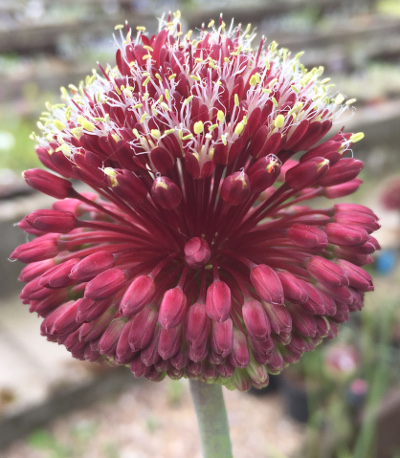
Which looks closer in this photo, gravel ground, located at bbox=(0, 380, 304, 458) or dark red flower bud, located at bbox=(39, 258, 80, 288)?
dark red flower bud, located at bbox=(39, 258, 80, 288)

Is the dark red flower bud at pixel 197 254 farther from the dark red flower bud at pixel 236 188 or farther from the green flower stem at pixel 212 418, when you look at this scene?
Result: the green flower stem at pixel 212 418

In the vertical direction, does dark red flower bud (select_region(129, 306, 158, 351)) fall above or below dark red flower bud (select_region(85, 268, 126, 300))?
below

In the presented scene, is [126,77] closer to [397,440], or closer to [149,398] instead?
[397,440]

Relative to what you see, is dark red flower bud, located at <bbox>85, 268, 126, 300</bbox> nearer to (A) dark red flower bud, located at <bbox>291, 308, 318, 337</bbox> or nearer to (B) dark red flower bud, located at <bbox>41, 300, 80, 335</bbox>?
(B) dark red flower bud, located at <bbox>41, 300, 80, 335</bbox>

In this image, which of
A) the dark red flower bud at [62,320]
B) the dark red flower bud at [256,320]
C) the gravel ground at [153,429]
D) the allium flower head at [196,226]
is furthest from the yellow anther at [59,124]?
the gravel ground at [153,429]

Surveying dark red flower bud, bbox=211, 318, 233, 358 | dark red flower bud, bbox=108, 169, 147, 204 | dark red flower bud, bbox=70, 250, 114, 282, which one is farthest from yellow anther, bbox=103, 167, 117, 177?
dark red flower bud, bbox=211, 318, 233, 358

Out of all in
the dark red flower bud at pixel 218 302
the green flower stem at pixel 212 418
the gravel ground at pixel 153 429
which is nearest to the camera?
the dark red flower bud at pixel 218 302
